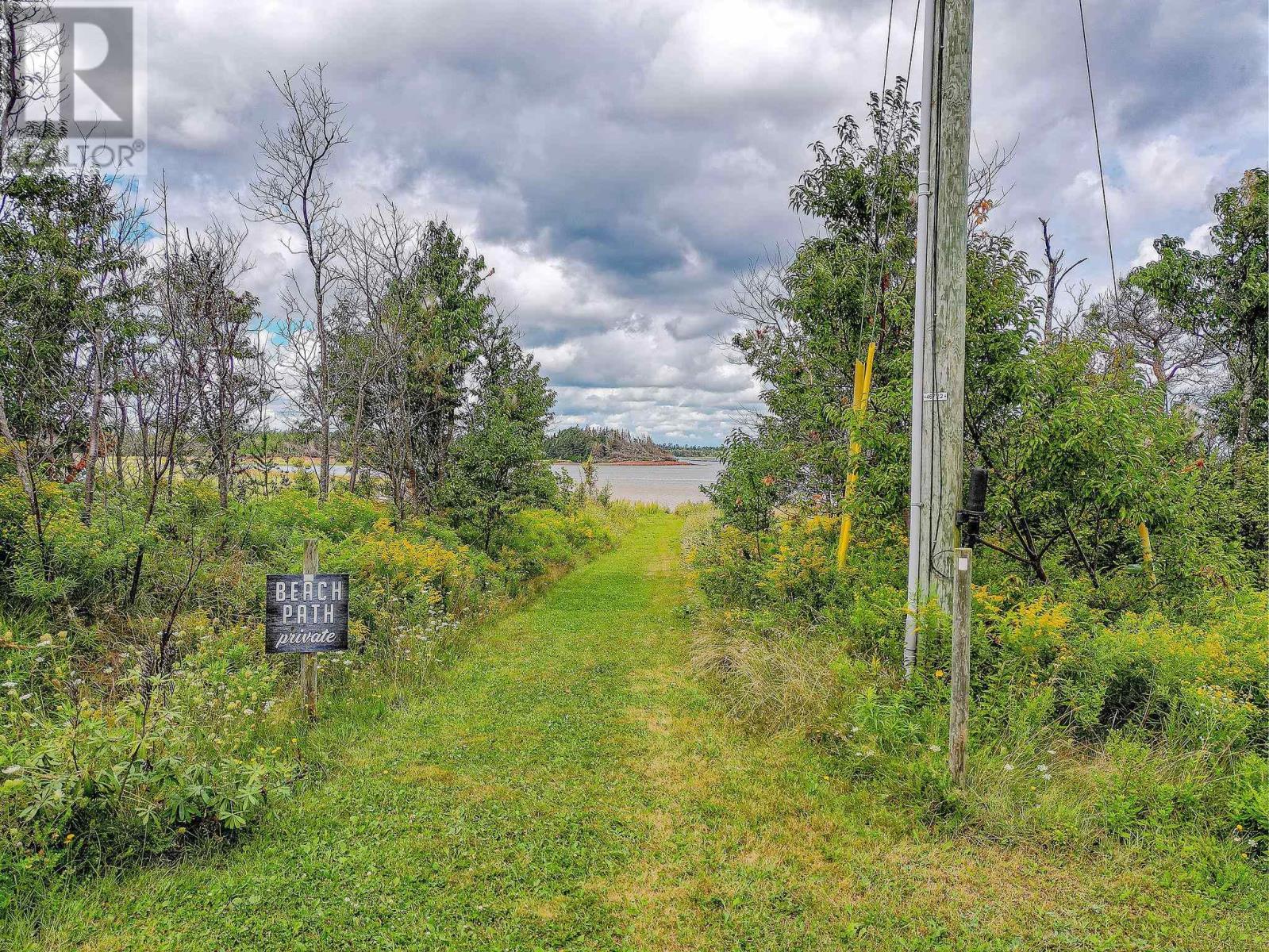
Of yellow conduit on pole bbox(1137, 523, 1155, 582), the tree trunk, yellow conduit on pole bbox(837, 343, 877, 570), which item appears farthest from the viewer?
the tree trunk

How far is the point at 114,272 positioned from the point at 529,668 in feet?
27.4

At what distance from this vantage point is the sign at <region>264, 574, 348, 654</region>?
16.4 feet

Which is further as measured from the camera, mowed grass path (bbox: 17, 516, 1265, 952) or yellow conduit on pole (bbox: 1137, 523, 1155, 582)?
yellow conduit on pole (bbox: 1137, 523, 1155, 582)

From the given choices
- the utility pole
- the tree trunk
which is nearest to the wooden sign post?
the tree trunk

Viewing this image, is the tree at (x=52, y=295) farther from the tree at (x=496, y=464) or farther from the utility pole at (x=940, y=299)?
the utility pole at (x=940, y=299)

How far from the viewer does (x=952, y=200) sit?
4.95 metres

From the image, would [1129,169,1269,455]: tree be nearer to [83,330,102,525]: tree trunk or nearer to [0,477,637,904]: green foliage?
[0,477,637,904]: green foliage

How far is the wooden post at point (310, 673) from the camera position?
5.20 meters

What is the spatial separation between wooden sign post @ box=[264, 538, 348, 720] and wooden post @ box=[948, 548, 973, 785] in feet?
15.5

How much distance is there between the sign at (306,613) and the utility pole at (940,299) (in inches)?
192

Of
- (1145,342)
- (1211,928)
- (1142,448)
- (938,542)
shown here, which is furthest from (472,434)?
(1145,342)

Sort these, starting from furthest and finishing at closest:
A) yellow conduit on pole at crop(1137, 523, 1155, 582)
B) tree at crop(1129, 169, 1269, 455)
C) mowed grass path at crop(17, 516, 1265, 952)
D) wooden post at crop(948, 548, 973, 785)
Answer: tree at crop(1129, 169, 1269, 455)
yellow conduit on pole at crop(1137, 523, 1155, 582)
wooden post at crop(948, 548, 973, 785)
mowed grass path at crop(17, 516, 1265, 952)

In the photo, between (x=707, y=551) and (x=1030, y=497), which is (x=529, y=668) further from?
(x=1030, y=497)

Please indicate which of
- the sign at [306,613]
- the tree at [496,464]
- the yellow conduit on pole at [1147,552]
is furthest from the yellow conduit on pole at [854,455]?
the tree at [496,464]
